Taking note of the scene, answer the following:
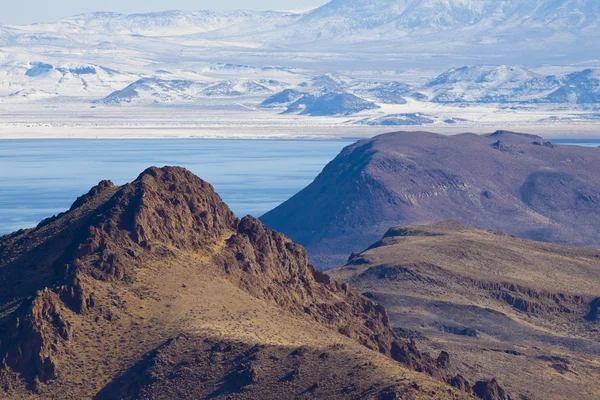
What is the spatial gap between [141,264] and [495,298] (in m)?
42.3

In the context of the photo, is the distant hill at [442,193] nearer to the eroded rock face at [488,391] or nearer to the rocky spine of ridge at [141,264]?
the rocky spine of ridge at [141,264]

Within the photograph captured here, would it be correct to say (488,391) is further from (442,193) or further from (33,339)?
(442,193)

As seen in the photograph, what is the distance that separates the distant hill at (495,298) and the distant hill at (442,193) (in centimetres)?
3151

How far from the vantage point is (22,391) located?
2008 inches

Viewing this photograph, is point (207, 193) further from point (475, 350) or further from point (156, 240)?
point (475, 350)

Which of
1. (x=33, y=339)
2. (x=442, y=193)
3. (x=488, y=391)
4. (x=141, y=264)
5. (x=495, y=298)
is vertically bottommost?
(x=442, y=193)

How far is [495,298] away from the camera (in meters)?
98.2

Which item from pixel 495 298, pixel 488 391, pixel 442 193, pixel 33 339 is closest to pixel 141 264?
pixel 33 339

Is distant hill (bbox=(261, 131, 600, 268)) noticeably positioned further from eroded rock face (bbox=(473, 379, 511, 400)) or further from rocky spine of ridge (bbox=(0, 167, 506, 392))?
eroded rock face (bbox=(473, 379, 511, 400))

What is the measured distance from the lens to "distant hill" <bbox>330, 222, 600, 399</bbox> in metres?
77.8

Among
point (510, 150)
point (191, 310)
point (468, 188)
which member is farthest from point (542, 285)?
point (510, 150)

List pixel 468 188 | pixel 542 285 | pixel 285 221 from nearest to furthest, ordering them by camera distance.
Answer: pixel 542 285 < pixel 285 221 < pixel 468 188

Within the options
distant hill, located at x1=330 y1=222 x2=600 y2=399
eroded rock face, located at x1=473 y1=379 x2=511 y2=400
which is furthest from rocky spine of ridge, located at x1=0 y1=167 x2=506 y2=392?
distant hill, located at x1=330 y1=222 x2=600 y2=399

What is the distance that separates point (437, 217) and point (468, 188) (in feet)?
32.9
